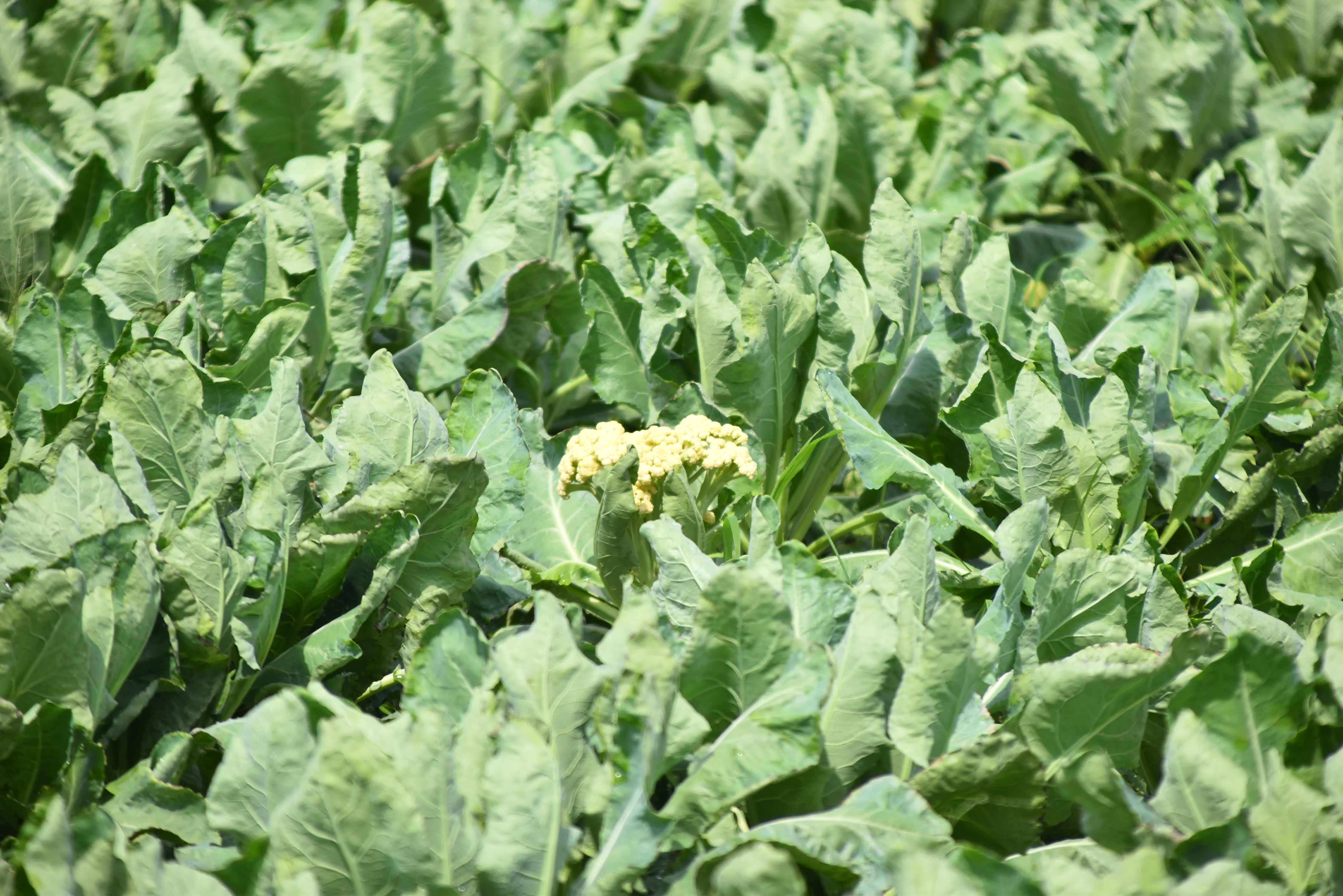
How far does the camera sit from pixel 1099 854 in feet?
3.86

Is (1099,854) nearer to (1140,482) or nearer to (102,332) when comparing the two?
(1140,482)

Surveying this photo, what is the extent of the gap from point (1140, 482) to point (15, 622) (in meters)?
1.40

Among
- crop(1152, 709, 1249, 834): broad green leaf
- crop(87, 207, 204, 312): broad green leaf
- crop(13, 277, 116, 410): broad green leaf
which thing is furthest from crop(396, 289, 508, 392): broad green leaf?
crop(1152, 709, 1249, 834): broad green leaf

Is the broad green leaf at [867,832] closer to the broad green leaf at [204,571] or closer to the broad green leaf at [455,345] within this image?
the broad green leaf at [204,571]

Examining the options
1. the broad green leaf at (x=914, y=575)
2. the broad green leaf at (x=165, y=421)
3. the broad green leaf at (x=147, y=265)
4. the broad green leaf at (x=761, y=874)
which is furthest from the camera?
the broad green leaf at (x=147, y=265)

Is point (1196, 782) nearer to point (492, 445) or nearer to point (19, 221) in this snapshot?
point (492, 445)

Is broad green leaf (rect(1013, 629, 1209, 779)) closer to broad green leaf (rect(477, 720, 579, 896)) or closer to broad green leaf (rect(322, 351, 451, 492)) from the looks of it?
broad green leaf (rect(477, 720, 579, 896))

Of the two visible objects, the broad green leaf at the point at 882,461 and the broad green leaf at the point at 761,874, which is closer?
the broad green leaf at the point at 761,874

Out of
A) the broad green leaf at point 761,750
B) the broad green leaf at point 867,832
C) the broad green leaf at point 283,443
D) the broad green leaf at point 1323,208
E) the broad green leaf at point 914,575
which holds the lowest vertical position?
the broad green leaf at point 867,832

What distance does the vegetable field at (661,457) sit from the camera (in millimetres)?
1124

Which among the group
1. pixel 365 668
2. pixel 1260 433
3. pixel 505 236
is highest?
pixel 505 236

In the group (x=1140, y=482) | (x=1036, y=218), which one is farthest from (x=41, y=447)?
(x=1036, y=218)

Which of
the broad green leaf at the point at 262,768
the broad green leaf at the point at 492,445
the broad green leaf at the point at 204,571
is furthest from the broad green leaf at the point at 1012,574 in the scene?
the broad green leaf at the point at 204,571

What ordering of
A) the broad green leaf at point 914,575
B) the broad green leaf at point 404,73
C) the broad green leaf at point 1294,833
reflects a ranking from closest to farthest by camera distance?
the broad green leaf at point 1294,833
the broad green leaf at point 914,575
the broad green leaf at point 404,73
